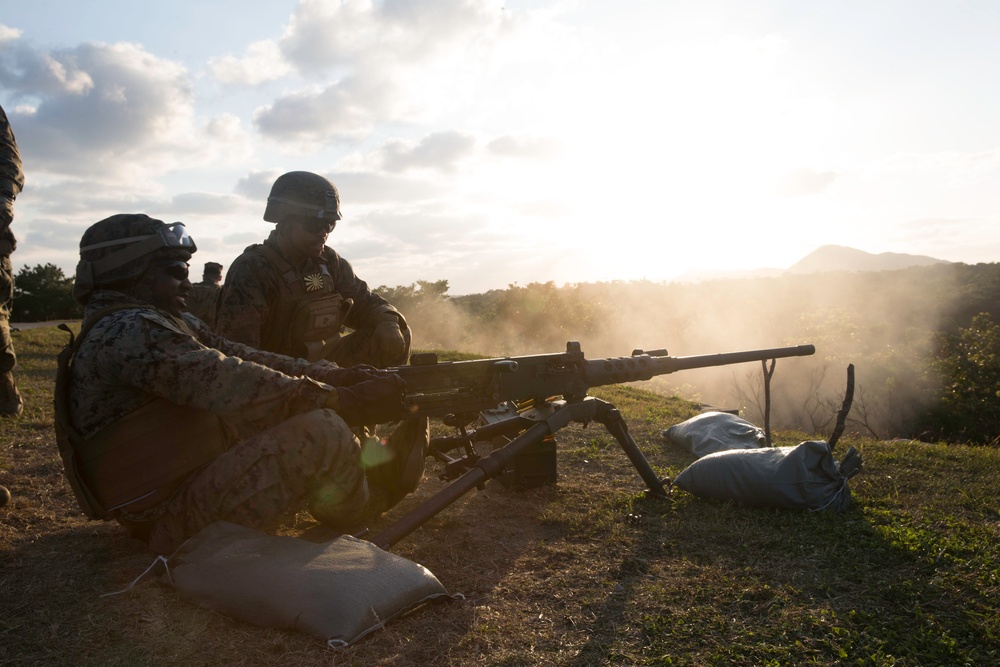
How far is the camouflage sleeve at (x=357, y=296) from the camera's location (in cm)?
575

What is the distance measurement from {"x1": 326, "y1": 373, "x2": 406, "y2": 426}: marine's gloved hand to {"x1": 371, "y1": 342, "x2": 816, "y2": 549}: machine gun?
349mm

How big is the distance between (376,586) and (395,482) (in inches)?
60.3

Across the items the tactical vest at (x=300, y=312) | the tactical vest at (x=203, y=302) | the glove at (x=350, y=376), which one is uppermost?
the tactical vest at (x=203, y=302)

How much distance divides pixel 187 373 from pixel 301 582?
1166 mm

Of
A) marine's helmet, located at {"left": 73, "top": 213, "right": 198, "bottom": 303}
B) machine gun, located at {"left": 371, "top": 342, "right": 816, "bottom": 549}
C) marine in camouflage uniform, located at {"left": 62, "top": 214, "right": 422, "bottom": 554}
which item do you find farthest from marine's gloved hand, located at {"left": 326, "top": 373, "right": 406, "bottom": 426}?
marine's helmet, located at {"left": 73, "top": 213, "right": 198, "bottom": 303}

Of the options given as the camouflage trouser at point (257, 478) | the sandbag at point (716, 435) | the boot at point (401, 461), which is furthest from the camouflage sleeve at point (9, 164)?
the sandbag at point (716, 435)

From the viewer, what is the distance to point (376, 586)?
8.97ft

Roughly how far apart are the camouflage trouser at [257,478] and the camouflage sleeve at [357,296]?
2506 mm

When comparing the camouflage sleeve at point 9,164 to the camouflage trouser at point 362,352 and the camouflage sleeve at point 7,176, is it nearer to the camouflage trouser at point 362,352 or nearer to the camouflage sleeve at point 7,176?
the camouflage sleeve at point 7,176

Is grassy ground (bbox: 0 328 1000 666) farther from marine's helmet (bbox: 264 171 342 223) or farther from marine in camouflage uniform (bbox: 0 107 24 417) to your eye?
marine's helmet (bbox: 264 171 342 223)

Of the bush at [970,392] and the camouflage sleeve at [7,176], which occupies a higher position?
the camouflage sleeve at [7,176]

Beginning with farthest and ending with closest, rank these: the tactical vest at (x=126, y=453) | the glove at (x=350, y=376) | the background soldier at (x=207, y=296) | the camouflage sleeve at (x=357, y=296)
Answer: the background soldier at (x=207, y=296), the camouflage sleeve at (x=357, y=296), the glove at (x=350, y=376), the tactical vest at (x=126, y=453)

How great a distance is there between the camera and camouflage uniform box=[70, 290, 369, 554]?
308 centimetres

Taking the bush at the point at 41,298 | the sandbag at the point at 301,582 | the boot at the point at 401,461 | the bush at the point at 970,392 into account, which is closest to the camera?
the sandbag at the point at 301,582
